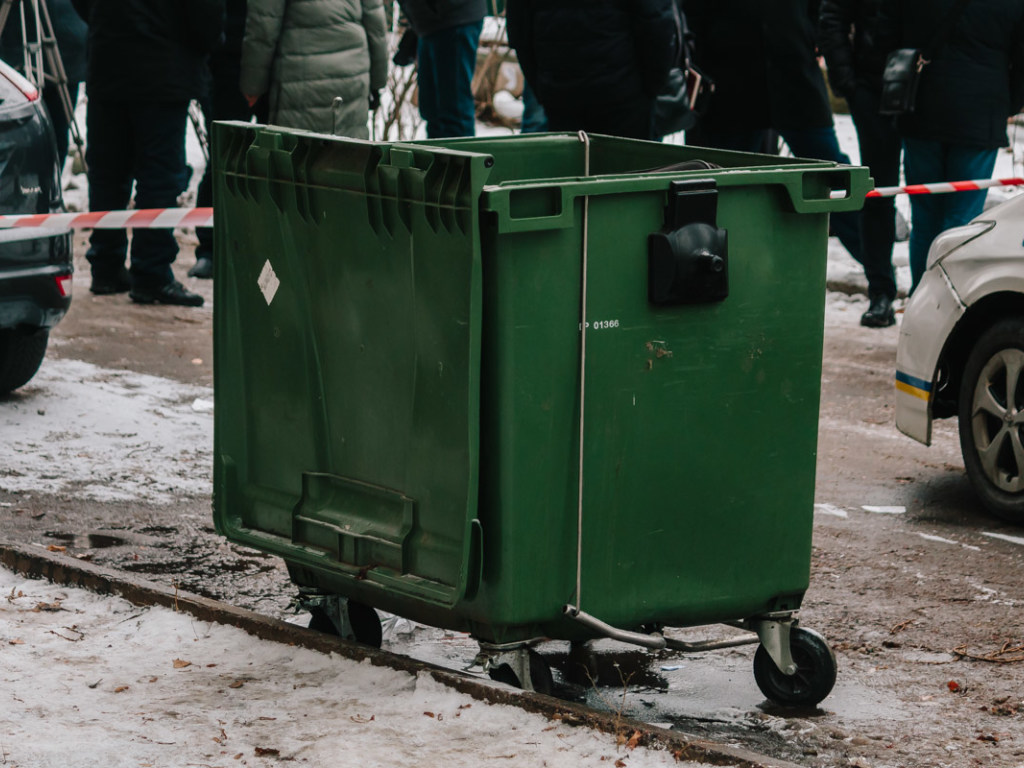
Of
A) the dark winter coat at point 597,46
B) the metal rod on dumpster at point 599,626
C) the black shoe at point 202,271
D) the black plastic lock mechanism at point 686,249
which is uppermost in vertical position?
the dark winter coat at point 597,46

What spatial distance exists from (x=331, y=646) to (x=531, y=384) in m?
0.99

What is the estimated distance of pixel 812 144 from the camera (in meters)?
9.50

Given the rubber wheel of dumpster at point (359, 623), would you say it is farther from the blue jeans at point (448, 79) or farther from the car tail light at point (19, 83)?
the blue jeans at point (448, 79)

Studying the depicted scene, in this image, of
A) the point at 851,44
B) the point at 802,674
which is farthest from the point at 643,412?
the point at 851,44

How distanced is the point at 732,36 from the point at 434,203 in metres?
6.26

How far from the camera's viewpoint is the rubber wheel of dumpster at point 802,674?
13.7 feet

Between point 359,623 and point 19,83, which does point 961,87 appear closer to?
point 19,83

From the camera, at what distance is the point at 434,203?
3680 mm

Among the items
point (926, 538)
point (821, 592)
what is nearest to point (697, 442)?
point (821, 592)

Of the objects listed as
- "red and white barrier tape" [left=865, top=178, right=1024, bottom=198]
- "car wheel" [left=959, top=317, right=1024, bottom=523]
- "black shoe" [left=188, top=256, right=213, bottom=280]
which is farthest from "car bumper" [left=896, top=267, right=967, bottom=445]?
"black shoe" [left=188, top=256, right=213, bottom=280]

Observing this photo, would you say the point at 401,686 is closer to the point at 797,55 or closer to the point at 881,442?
the point at 881,442

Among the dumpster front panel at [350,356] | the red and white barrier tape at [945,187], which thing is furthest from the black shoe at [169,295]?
the dumpster front panel at [350,356]

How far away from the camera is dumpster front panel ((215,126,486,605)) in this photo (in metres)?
3.72

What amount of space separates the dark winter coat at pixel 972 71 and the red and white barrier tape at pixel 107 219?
377 centimetres
